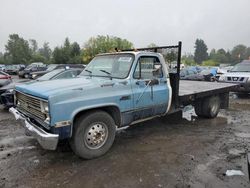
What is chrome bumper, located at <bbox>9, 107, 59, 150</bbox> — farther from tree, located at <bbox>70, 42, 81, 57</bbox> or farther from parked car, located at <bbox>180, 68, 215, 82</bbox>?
tree, located at <bbox>70, 42, 81, 57</bbox>

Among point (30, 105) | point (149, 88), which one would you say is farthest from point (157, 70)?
point (30, 105)

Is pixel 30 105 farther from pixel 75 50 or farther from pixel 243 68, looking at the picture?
pixel 75 50

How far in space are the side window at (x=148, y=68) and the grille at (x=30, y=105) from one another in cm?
207

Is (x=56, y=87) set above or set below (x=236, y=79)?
above

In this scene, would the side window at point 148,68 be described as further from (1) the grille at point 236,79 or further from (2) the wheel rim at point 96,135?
(1) the grille at point 236,79

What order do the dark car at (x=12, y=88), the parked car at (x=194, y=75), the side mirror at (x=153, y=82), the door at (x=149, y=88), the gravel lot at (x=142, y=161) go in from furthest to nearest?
the parked car at (x=194, y=75) < the dark car at (x=12, y=88) < the side mirror at (x=153, y=82) < the door at (x=149, y=88) < the gravel lot at (x=142, y=161)

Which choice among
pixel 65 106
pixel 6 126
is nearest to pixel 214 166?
pixel 65 106

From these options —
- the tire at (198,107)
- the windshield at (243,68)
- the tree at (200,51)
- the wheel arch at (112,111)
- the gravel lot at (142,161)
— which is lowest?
the gravel lot at (142,161)

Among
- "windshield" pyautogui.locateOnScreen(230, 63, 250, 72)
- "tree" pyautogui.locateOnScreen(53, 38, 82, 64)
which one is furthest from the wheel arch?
"tree" pyautogui.locateOnScreen(53, 38, 82, 64)

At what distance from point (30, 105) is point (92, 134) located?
134cm

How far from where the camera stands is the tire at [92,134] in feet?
14.4

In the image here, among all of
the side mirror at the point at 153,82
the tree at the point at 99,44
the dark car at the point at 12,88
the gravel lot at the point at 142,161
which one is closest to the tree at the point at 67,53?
the tree at the point at 99,44

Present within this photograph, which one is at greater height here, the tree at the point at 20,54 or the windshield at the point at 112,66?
the tree at the point at 20,54

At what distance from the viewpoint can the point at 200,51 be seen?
365 feet
